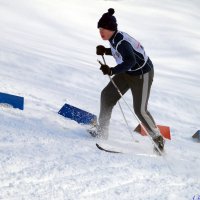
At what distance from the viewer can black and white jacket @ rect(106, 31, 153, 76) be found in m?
4.29

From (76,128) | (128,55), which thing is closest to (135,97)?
(128,55)

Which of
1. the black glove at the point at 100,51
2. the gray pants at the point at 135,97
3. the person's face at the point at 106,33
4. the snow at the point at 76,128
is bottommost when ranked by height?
the snow at the point at 76,128

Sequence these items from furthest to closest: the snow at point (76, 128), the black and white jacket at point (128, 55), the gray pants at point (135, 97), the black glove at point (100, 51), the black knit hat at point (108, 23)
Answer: the black glove at point (100, 51), the gray pants at point (135, 97), the black knit hat at point (108, 23), the black and white jacket at point (128, 55), the snow at point (76, 128)

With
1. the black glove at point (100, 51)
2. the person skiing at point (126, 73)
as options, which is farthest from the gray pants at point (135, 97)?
the black glove at point (100, 51)

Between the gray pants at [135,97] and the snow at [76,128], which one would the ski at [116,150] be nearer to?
the snow at [76,128]

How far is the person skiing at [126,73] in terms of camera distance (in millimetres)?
4336

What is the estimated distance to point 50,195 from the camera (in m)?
3.18

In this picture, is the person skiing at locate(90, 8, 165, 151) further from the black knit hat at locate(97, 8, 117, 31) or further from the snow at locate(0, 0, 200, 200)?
the snow at locate(0, 0, 200, 200)

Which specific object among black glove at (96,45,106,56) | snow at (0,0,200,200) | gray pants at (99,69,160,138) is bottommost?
snow at (0,0,200,200)

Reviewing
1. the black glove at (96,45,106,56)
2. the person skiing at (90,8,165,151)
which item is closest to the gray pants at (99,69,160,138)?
the person skiing at (90,8,165,151)

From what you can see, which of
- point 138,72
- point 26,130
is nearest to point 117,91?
point 138,72

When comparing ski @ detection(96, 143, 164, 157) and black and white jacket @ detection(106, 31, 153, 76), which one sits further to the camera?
ski @ detection(96, 143, 164, 157)

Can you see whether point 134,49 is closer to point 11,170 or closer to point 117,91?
point 117,91

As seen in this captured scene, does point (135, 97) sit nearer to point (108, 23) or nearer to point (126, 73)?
point (126, 73)
